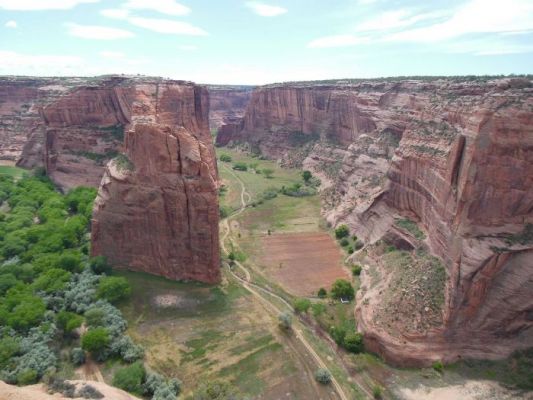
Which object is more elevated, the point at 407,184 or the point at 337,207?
the point at 407,184

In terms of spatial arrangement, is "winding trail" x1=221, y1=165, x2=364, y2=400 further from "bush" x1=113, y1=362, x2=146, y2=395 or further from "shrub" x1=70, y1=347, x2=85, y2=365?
A: "shrub" x1=70, y1=347, x2=85, y2=365

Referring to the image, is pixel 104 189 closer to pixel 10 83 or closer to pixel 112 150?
pixel 112 150

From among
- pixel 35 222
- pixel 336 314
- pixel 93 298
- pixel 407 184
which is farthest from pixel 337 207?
pixel 35 222

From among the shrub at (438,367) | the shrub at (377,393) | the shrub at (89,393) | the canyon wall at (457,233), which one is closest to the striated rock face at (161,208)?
the shrub at (89,393)

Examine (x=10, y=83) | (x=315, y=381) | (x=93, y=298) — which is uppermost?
(x=10, y=83)

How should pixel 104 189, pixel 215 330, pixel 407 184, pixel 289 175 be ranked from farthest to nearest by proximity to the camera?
pixel 289 175 < pixel 407 184 < pixel 104 189 < pixel 215 330

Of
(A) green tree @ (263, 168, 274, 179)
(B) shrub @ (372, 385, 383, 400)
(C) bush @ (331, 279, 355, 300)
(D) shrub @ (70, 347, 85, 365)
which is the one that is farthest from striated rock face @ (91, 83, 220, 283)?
(A) green tree @ (263, 168, 274, 179)

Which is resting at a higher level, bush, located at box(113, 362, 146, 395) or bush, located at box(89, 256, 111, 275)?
bush, located at box(89, 256, 111, 275)

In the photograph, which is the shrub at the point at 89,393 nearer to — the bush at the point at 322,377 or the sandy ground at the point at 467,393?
the bush at the point at 322,377
